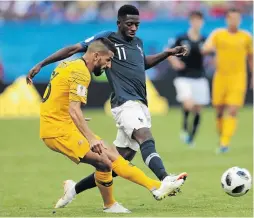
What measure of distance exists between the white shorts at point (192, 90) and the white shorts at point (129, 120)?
8.36 metres

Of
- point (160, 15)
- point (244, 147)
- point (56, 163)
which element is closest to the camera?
point (56, 163)

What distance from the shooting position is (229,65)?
17.2m

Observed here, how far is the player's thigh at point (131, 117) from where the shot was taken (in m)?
9.68

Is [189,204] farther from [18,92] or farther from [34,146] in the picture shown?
[18,92]

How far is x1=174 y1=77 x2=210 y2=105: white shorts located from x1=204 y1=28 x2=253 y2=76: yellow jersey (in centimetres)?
116

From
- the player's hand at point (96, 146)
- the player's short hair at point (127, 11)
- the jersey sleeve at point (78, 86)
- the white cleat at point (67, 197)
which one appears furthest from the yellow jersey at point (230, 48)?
the player's hand at point (96, 146)

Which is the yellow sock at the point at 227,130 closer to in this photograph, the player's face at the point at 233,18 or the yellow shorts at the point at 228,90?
the yellow shorts at the point at 228,90

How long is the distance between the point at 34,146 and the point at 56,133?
8.88 m

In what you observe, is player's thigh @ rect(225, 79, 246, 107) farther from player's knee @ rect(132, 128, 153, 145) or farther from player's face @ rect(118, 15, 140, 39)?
player's knee @ rect(132, 128, 153, 145)

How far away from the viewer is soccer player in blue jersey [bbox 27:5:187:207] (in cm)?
966

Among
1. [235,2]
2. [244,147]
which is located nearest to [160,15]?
[235,2]

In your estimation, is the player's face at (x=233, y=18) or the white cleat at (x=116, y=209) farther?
the player's face at (x=233, y=18)

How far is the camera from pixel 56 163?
14.9m

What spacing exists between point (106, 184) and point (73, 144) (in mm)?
572
